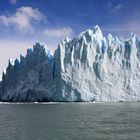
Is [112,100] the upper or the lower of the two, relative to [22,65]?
lower

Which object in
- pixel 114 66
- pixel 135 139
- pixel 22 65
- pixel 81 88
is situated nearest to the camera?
pixel 135 139

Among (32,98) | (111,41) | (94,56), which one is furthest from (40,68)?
(111,41)

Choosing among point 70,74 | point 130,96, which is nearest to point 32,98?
point 70,74

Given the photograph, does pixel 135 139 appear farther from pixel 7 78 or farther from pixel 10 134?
pixel 7 78

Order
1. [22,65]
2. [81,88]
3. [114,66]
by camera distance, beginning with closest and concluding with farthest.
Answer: [81,88] → [114,66] → [22,65]

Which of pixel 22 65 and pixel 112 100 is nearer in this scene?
pixel 112 100

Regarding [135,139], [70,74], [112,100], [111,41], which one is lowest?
[135,139]

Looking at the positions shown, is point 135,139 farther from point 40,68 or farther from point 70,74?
point 40,68
